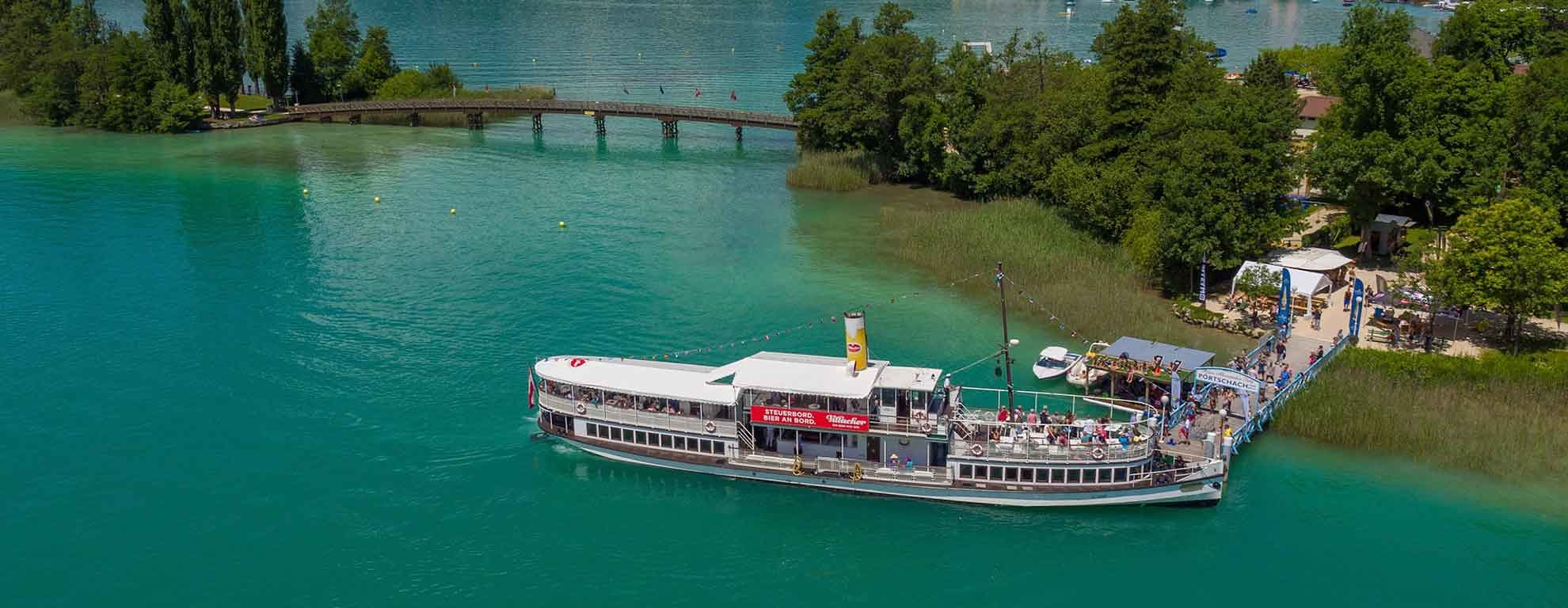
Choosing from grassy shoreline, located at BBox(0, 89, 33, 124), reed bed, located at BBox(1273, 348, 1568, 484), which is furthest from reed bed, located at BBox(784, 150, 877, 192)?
grassy shoreline, located at BBox(0, 89, 33, 124)

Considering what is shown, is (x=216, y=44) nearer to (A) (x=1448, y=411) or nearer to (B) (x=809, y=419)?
(B) (x=809, y=419)

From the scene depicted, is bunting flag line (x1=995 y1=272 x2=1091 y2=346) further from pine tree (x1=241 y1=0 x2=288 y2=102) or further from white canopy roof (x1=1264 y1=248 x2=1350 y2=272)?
pine tree (x1=241 y1=0 x2=288 y2=102)

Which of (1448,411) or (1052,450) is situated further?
(1448,411)

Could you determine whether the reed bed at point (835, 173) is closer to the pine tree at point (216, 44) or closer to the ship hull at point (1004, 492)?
the ship hull at point (1004, 492)

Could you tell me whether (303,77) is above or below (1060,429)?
above

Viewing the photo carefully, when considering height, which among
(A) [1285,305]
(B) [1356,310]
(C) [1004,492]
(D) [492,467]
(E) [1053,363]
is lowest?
(C) [1004,492]

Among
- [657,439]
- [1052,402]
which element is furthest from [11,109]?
[1052,402]
